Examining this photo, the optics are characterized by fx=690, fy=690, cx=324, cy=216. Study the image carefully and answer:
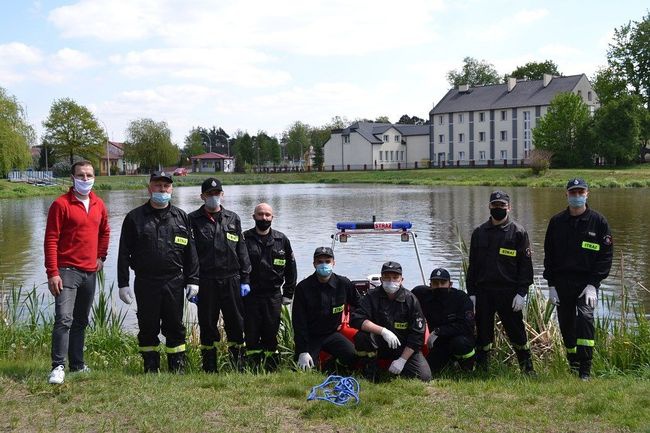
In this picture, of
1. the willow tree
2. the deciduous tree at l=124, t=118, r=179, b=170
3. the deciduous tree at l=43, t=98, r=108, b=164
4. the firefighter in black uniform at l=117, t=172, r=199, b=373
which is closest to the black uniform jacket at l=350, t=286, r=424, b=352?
the firefighter in black uniform at l=117, t=172, r=199, b=373

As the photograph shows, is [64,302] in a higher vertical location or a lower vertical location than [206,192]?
lower

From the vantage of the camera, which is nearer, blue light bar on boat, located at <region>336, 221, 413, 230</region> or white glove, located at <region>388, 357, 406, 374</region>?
white glove, located at <region>388, 357, 406, 374</region>

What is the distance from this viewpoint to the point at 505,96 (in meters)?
84.4

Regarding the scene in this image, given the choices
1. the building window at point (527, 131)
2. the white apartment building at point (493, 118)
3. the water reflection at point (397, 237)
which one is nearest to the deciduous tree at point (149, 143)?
the white apartment building at point (493, 118)

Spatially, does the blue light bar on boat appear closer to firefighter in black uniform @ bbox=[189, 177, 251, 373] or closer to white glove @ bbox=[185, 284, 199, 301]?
firefighter in black uniform @ bbox=[189, 177, 251, 373]

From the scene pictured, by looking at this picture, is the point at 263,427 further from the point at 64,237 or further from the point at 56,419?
the point at 64,237

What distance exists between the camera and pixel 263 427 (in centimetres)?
489

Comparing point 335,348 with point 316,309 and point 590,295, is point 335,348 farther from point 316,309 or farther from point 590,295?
point 590,295

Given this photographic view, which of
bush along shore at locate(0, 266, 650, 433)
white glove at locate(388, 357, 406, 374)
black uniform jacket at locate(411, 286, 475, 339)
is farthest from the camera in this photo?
black uniform jacket at locate(411, 286, 475, 339)

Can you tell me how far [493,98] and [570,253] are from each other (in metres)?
82.3

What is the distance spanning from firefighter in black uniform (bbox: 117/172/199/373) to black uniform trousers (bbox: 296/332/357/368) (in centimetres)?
132

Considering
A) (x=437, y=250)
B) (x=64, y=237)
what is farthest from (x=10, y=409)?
(x=437, y=250)

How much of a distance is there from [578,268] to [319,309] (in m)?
2.56

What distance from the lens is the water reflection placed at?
53.3 feet
